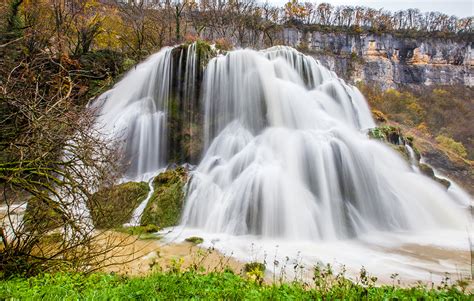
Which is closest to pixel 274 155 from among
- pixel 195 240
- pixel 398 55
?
pixel 195 240

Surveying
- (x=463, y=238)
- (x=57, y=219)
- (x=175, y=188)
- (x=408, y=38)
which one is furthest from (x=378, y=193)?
(x=408, y=38)

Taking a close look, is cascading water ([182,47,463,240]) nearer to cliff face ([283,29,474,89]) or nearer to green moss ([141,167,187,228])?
green moss ([141,167,187,228])

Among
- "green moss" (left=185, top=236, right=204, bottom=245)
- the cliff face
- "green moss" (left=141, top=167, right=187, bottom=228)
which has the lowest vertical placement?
"green moss" (left=185, top=236, right=204, bottom=245)

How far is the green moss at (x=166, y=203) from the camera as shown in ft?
28.0

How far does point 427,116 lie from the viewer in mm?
44062

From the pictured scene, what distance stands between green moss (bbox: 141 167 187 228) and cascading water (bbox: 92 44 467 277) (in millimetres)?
309

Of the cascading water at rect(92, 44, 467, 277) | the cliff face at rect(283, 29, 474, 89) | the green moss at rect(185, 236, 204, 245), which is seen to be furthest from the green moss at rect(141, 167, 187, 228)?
the cliff face at rect(283, 29, 474, 89)

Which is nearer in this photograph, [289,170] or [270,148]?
[289,170]

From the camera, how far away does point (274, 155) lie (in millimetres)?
10820

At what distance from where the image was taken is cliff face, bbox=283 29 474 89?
59.2 m

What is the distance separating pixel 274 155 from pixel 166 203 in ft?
13.8

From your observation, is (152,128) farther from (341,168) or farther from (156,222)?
(341,168)

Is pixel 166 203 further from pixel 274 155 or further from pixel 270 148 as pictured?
pixel 270 148

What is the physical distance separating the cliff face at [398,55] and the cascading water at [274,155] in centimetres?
4741
